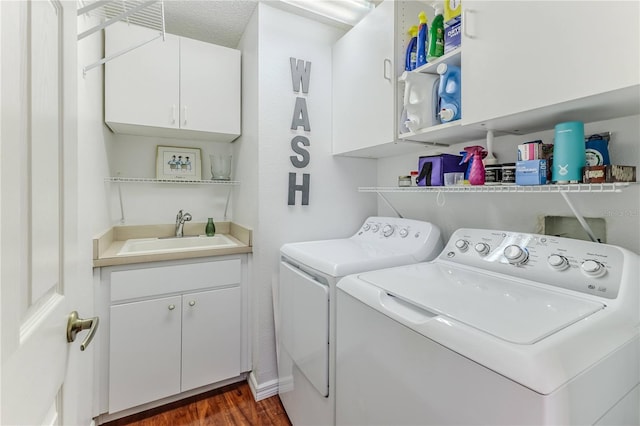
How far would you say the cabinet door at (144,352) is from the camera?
1594mm

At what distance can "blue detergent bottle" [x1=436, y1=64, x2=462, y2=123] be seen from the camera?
123 cm

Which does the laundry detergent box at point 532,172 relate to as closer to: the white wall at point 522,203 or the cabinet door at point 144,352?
the white wall at point 522,203

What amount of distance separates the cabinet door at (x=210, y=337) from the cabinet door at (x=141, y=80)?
118 cm

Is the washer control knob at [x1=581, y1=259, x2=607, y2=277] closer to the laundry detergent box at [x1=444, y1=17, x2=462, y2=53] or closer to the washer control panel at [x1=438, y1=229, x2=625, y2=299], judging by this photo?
the washer control panel at [x1=438, y1=229, x2=625, y2=299]

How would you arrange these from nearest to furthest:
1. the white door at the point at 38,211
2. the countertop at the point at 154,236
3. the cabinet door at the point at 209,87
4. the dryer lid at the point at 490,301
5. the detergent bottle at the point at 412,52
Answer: the white door at the point at 38,211 < the dryer lid at the point at 490,301 < the detergent bottle at the point at 412,52 < the countertop at the point at 154,236 < the cabinet door at the point at 209,87

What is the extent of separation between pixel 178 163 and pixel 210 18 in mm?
1056

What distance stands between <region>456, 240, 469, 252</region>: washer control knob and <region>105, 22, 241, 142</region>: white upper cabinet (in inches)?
A: 65.1

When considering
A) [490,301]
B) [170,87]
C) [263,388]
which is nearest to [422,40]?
[490,301]

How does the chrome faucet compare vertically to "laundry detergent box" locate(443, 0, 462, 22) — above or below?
below

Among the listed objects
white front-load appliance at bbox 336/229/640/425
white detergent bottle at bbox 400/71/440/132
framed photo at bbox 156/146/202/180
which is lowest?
white front-load appliance at bbox 336/229/640/425

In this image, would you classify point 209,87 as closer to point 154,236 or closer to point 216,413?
point 154,236

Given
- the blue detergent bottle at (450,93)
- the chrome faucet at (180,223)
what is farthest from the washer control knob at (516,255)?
the chrome faucet at (180,223)

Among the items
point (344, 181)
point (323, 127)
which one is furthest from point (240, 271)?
point (323, 127)

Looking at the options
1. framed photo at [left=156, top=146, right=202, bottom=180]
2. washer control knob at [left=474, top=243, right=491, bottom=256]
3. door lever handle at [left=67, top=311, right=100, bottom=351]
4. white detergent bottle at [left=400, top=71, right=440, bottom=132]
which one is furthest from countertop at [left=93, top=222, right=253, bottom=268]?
washer control knob at [left=474, top=243, right=491, bottom=256]
